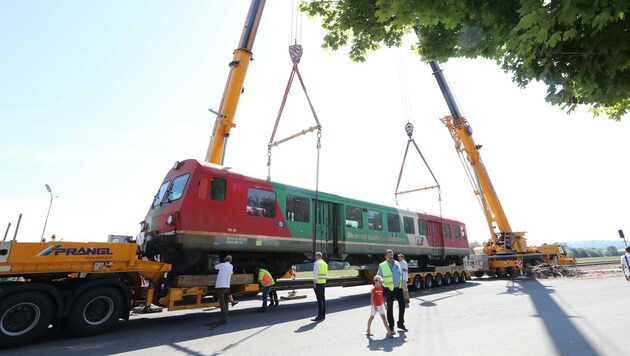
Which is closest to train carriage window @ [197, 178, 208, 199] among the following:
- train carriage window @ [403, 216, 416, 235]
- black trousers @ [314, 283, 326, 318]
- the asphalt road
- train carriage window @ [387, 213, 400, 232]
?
the asphalt road

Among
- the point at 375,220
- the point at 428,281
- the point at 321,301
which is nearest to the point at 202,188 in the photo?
the point at 321,301

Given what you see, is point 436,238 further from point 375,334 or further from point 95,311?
point 95,311

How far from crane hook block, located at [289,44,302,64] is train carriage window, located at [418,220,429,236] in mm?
9982

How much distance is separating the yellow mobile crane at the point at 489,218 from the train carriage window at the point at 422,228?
7.93 meters

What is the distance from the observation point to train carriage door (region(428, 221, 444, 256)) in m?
18.3

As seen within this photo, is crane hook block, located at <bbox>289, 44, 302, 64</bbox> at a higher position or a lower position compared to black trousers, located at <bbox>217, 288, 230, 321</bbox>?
higher

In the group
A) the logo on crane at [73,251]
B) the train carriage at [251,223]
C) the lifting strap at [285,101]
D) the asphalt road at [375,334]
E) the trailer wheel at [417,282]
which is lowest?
the asphalt road at [375,334]

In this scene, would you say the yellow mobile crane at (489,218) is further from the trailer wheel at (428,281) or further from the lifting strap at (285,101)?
the lifting strap at (285,101)

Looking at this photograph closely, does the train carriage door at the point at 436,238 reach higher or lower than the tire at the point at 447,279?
higher

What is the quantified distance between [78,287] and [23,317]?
932mm

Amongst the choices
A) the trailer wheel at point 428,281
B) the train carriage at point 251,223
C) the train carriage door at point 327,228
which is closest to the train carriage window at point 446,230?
the trailer wheel at point 428,281

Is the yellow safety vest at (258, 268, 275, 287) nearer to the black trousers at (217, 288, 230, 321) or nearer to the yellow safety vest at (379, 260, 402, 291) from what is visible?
the black trousers at (217, 288, 230, 321)

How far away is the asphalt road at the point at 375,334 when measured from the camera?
19.3 feet

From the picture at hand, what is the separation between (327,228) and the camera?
12586mm
